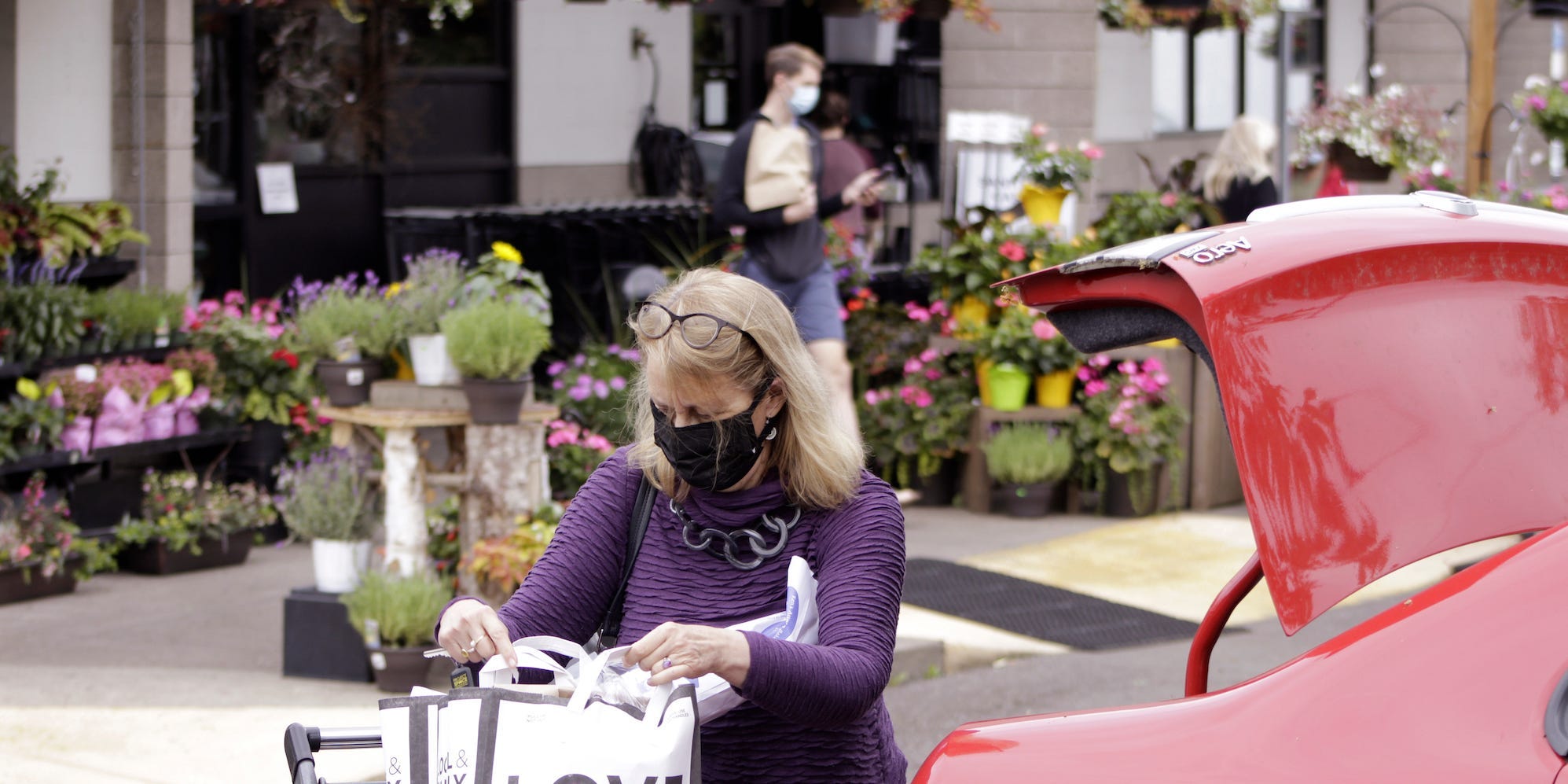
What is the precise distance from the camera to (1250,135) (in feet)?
30.2

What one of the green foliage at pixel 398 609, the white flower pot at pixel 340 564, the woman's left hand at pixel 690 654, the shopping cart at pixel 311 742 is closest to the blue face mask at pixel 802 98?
the white flower pot at pixel 340 564

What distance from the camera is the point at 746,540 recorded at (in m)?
2.75

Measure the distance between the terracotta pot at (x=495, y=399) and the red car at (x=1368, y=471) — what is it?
2958mm

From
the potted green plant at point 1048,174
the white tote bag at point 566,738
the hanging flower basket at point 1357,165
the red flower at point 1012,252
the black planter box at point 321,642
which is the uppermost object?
the hanging flower basket at point 1357,165

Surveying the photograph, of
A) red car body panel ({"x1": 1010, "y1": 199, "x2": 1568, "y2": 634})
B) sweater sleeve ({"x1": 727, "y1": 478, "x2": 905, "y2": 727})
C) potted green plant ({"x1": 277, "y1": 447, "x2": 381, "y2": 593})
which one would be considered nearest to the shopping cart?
sweater sleeve ({"x1": 727, "y1": 478, "x2": 905, "y2": 727})

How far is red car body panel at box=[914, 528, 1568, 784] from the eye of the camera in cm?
195

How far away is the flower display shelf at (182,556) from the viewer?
22.4 feet

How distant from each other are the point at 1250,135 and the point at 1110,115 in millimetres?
7015

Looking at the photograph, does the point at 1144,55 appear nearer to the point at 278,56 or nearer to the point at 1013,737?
the point at 278,56

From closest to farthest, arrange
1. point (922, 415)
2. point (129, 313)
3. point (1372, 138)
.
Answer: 1. point (129, 313)
2. point (922, 415)
3. point (1372, 138)

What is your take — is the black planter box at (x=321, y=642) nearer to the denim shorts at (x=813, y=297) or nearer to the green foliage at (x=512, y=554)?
the green foliage at (x=512, y=554)

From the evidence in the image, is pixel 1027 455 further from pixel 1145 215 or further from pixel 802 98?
pixel 802 98

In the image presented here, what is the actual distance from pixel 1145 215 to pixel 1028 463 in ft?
5.14

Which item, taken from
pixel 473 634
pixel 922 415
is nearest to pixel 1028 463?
pixel 922 415
